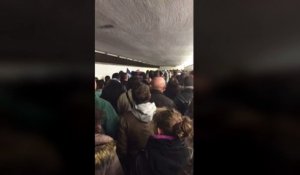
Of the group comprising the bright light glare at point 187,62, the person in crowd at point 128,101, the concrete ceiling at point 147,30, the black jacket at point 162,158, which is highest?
the concrete ceiling at point 147,30

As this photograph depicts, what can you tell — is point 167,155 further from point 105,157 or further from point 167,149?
point 105,157

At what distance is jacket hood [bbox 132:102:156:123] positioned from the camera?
2.34ft

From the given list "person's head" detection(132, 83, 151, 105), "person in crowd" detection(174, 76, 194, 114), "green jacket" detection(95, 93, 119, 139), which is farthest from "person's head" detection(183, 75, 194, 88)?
"green jacket" detection(95, 93, 119, 139)

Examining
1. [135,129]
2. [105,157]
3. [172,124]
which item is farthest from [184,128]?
[105,157]

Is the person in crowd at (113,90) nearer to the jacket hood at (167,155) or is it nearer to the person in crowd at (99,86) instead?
the person in crowd at (99,86)

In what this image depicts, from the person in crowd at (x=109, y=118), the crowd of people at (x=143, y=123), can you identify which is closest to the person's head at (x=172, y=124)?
the crowd of people at (x=143, y=123)

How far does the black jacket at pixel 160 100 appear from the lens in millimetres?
703

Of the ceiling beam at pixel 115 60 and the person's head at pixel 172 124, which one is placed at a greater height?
the ceiling beam at pixel 115 60

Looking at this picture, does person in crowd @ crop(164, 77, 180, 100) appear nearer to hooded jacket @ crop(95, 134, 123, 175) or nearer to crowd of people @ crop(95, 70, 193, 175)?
crowd of people @ crop(95, 70, 193, 175)

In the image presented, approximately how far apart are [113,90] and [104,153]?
7.1 inches
